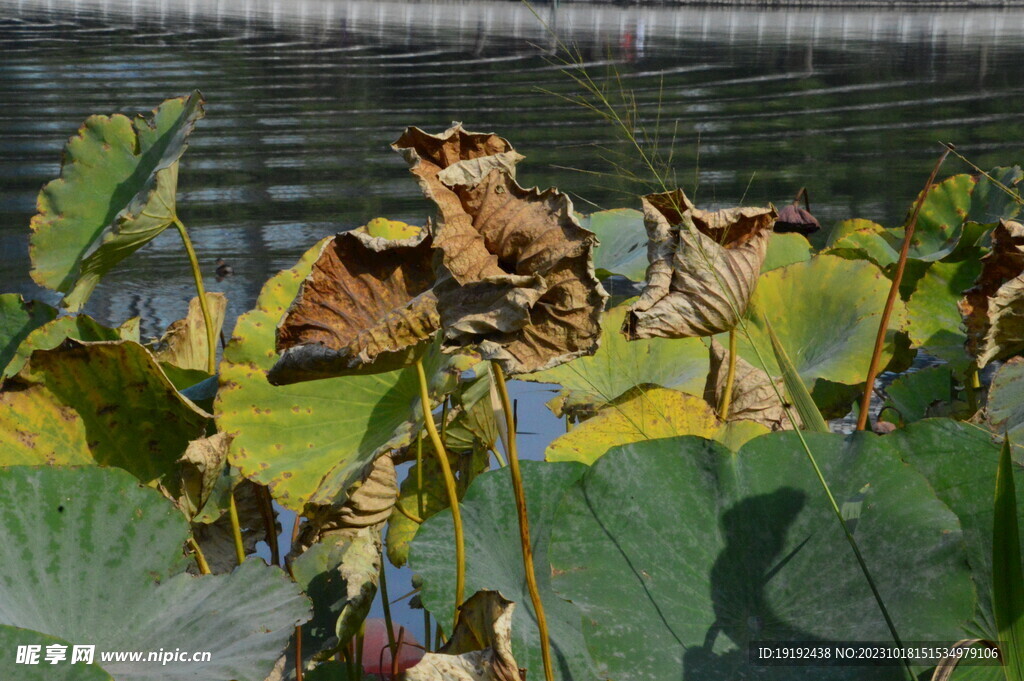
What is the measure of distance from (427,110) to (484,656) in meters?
6.97

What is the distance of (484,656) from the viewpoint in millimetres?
752

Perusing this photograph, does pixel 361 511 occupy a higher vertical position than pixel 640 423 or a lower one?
lower

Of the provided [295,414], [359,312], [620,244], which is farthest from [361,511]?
[620,244]

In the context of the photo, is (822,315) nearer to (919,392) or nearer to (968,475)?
(919,392)

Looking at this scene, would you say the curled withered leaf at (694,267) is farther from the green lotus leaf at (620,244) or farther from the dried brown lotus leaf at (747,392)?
the green lotus leaf at (620,244)

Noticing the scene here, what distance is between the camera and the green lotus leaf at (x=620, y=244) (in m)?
1.64

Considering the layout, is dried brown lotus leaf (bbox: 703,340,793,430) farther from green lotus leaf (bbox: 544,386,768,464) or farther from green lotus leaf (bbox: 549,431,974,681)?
green lotus leaf (bbox: 549,431,974,681)

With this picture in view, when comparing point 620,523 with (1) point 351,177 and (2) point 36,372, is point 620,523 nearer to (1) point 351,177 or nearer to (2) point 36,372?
(2) point 36,372

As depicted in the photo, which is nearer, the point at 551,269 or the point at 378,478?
the point at 551,269

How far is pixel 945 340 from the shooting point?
1.44 meters

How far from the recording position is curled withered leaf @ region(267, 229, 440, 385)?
2.58ft

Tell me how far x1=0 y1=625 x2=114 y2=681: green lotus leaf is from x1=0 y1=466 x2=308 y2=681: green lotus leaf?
0.11 m

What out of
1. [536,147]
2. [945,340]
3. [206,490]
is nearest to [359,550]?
[206,490]

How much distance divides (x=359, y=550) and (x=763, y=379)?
Answer: 20.8 inches
